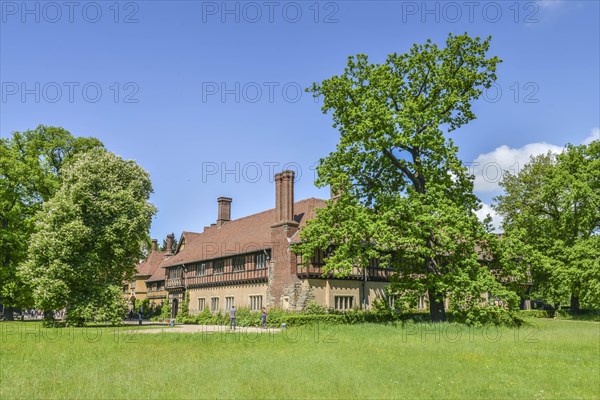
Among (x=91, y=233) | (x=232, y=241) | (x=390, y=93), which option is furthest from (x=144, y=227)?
(x=390, y=93)

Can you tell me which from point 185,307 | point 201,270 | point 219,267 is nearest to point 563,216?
point 219,267

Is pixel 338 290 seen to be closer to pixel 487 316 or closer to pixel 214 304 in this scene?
pixel 487 316

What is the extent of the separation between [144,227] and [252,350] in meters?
19.9

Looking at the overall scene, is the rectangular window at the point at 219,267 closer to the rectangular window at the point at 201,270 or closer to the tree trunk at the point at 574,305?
the rectangular window at the point at 201,270

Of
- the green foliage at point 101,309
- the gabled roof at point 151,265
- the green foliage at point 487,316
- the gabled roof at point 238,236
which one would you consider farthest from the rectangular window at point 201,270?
the green foliage at point 487,316

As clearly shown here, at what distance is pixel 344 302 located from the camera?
37.3 meters

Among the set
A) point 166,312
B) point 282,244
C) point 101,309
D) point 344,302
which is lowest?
point 166,312

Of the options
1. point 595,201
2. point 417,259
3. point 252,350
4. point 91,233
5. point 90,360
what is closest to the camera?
point 90,360

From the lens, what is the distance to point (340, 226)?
28.9m

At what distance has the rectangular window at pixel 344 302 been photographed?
36.9 m

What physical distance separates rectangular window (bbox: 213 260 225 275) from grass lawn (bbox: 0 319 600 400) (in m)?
20.9

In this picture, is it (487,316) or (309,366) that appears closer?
(309,366)

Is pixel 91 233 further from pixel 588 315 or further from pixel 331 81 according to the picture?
pixel 588 315

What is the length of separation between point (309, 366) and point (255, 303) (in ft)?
83.3
